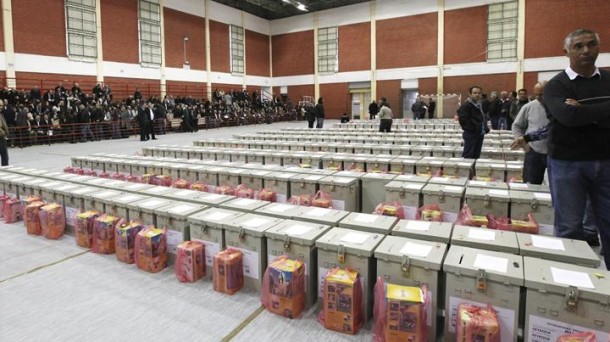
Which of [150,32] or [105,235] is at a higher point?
[150,32]

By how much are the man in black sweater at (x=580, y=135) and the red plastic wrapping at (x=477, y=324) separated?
3.69ft

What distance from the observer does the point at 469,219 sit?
3514 mm

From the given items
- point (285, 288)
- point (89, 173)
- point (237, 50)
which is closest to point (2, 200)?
point (89, 173)

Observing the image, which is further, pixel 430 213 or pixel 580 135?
pixel 430 213

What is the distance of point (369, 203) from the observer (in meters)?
4.99

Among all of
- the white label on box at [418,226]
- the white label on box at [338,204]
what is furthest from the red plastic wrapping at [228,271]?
the white label on box at [338,204]

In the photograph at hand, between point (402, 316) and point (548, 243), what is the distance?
3.87 feet

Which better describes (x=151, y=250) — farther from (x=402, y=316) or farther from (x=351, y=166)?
(x=351, y=166)

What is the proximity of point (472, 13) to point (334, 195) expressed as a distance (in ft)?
74.9

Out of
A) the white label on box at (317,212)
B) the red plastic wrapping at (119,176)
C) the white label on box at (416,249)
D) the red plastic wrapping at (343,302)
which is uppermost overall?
the red plastic wrapping at (119,176)

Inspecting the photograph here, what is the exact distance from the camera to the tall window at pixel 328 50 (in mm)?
28078

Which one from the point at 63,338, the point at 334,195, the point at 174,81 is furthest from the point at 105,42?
the point at 63,338

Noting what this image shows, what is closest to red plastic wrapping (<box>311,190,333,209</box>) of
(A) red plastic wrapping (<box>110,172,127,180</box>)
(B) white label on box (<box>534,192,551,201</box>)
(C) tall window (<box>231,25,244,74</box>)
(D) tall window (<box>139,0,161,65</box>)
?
(B) white label on box (<box>534,192,551,201</box>)

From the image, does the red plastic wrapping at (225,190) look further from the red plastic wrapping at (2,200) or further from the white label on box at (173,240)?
the red plastic wrapping at (2,200)
